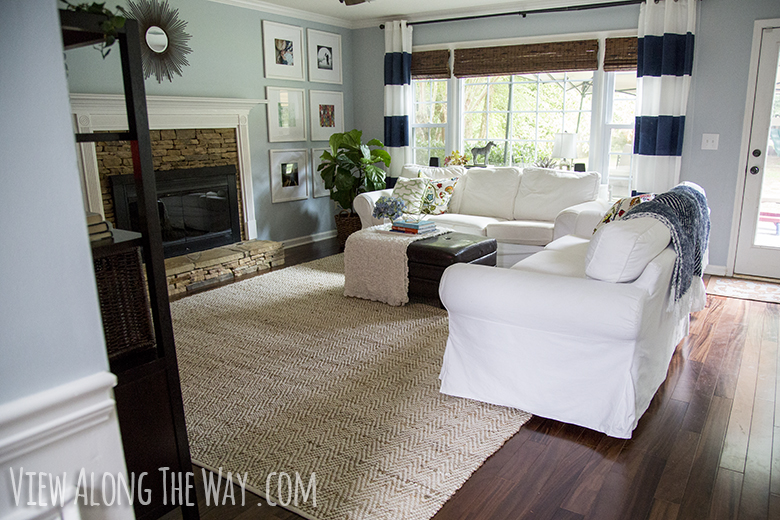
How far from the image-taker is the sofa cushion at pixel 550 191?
496 cm

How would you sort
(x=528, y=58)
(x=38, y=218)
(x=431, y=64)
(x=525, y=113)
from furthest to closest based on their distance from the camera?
(x=431, y=64), (x=525, y=113), (x=528, y=58), (x=38, y=218)

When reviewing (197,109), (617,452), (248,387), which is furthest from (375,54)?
(617,452)

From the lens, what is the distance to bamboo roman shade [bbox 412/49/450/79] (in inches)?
238

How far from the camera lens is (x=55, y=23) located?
2.89ft

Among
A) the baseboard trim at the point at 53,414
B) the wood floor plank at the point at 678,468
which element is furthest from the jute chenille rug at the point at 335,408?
the baseboard trim at the point at 53,414

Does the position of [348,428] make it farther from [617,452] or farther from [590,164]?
[590,164]

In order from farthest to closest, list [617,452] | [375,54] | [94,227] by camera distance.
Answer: [375,54] → [617,452] → [94,227]

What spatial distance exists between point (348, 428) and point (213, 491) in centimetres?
61

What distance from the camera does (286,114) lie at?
19.3 feet

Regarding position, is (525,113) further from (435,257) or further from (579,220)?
(435,257)

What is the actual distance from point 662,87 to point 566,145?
2.92 ft

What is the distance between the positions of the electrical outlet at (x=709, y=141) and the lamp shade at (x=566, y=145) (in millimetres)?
1029

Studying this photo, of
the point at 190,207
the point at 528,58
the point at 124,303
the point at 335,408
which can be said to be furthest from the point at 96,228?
the point at 528,58

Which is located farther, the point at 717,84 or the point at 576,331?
the point at 717,84
